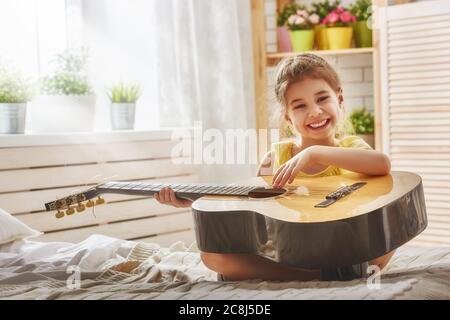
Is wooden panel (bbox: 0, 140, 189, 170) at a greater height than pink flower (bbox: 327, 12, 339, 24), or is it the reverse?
pink flower (bbox: 327, 12, 339, 24)

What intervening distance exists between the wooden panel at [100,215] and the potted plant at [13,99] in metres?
0.32

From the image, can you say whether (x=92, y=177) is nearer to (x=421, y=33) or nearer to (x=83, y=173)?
(x=83, y=173)

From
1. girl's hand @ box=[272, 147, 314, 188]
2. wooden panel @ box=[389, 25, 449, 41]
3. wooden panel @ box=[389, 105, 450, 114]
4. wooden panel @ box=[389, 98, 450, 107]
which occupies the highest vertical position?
wooden panel @ box=[389, 25, 449, 41]

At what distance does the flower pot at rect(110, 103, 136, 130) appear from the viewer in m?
2.55

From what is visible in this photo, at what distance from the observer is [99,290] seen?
1.18 meters

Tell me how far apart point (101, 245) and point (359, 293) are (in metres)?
0.75

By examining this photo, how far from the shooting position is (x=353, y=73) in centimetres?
283

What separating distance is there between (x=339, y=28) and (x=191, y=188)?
4.97ft

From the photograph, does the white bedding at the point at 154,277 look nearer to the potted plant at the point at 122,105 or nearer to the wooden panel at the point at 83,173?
the wooden panel at the point at 83,173

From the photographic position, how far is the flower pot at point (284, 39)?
2895 millimetres

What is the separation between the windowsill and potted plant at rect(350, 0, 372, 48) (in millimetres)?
836

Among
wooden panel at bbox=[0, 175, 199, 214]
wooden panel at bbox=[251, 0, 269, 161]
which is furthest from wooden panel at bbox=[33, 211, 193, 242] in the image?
wooden panel at bbox=[251, 0, 269, 161]

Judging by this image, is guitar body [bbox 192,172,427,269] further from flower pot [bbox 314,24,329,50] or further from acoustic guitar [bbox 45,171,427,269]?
flower pot [bbox 314,24,329,50]
